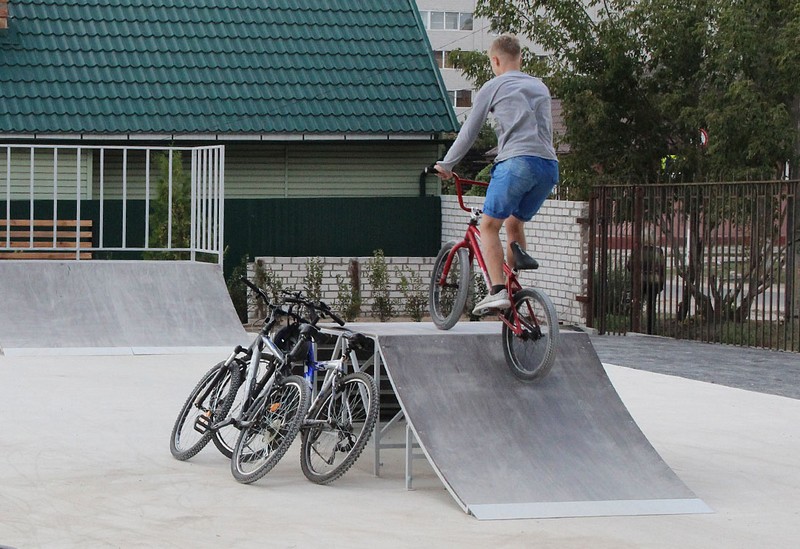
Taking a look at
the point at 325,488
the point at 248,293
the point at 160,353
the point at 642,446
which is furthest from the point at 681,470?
the point at 248,293

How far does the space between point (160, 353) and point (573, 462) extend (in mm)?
7011

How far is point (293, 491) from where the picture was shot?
24.5 ft

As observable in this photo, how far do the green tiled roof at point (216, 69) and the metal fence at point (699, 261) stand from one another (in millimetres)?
5028

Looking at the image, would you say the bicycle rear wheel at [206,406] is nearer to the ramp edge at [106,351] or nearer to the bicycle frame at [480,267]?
the bicycle frame at [480,267]

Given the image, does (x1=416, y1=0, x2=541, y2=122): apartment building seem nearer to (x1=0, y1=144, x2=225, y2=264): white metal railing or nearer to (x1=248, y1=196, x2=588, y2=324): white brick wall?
(x1=248, y1=196, x2=588, y2=324): white brick wall

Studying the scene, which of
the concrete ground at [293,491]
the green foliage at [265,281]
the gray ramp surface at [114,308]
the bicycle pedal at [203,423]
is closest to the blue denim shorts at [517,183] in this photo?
the concrete ground at [293,491]

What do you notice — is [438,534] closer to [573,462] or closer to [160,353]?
[573,462]

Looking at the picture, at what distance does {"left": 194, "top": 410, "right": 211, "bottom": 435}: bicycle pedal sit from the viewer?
325 inches

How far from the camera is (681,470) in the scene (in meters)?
8.23

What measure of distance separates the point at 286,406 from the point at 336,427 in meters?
0.33

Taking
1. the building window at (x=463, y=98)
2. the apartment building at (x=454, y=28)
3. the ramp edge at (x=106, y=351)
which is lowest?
the ramp edge at (x=106, y=351)

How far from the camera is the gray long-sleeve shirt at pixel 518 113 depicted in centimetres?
788

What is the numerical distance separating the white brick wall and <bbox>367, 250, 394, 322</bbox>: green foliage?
177 mm

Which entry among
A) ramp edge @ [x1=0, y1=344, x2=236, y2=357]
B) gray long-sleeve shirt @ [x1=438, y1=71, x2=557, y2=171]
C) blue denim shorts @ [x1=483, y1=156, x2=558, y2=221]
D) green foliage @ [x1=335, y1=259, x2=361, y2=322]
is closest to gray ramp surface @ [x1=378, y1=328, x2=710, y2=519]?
blue denim shorts @ [x1=483, y1=156, x2=558, y2=221]
